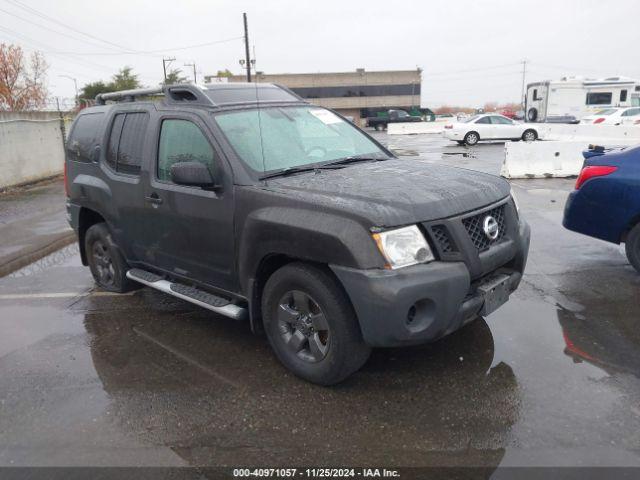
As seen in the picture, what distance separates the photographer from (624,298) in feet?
16.2

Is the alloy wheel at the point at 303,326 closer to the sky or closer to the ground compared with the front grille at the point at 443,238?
closer to the ground

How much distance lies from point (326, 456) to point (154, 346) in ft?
6.71

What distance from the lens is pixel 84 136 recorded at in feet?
18.0

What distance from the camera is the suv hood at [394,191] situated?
314 centimetres

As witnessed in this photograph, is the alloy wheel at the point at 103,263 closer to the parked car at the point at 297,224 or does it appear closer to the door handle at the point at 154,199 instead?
the parked car at the point at 297,224

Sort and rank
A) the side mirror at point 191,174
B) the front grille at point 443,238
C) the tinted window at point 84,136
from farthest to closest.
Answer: the tinted window at point 84,136
the side mirror at point 191,174
the front grille at point 443,238

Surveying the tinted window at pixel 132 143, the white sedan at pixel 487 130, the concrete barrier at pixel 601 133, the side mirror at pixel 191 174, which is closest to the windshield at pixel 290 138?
the side mirror at pixel 191 174

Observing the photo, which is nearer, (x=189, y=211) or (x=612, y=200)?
(x=189, y=211)

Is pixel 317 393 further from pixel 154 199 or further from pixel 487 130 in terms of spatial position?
pixel 487 130

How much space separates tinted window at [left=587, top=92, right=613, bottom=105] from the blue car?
3297 cm

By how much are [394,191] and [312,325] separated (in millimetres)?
1029

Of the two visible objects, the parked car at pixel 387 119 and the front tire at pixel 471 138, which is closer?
the front tire at pixel 471 138

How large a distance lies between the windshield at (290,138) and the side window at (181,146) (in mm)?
213

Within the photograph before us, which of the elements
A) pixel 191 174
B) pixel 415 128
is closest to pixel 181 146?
pixel 191 174
